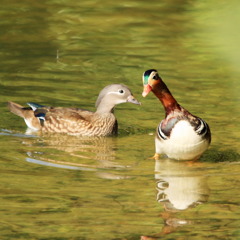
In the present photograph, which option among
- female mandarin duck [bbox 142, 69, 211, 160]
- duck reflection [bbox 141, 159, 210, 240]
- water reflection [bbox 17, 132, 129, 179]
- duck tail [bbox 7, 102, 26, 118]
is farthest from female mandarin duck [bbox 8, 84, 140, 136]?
female mandarin duck [bbox 142, 69, 211, 160]

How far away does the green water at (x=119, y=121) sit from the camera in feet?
23.3

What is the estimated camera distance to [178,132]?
8.88m

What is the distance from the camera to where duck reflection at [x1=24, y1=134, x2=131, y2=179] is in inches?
369

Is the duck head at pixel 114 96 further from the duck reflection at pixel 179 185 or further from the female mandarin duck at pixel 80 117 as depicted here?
the duck reflection at pixel 179 185

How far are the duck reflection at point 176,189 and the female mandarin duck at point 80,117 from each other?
1.96 metres

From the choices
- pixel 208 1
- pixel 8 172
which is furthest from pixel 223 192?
pixel 208 1

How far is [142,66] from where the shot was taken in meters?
14.5

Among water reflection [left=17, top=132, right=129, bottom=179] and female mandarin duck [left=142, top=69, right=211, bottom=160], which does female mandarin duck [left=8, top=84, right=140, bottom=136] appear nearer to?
water reflection [left=17, top=132, right=129, bottom=179]

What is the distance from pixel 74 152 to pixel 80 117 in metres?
1.42

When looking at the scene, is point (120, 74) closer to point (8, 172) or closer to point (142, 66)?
point (142, 66)

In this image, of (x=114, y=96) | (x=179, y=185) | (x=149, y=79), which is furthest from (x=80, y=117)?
(x=179, y=185)

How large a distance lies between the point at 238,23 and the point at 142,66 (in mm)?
9741

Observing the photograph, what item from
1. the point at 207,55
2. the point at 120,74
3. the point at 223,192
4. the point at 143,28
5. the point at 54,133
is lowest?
the point at 223,192

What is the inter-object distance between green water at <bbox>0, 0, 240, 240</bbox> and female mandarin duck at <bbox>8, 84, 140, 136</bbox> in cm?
19
